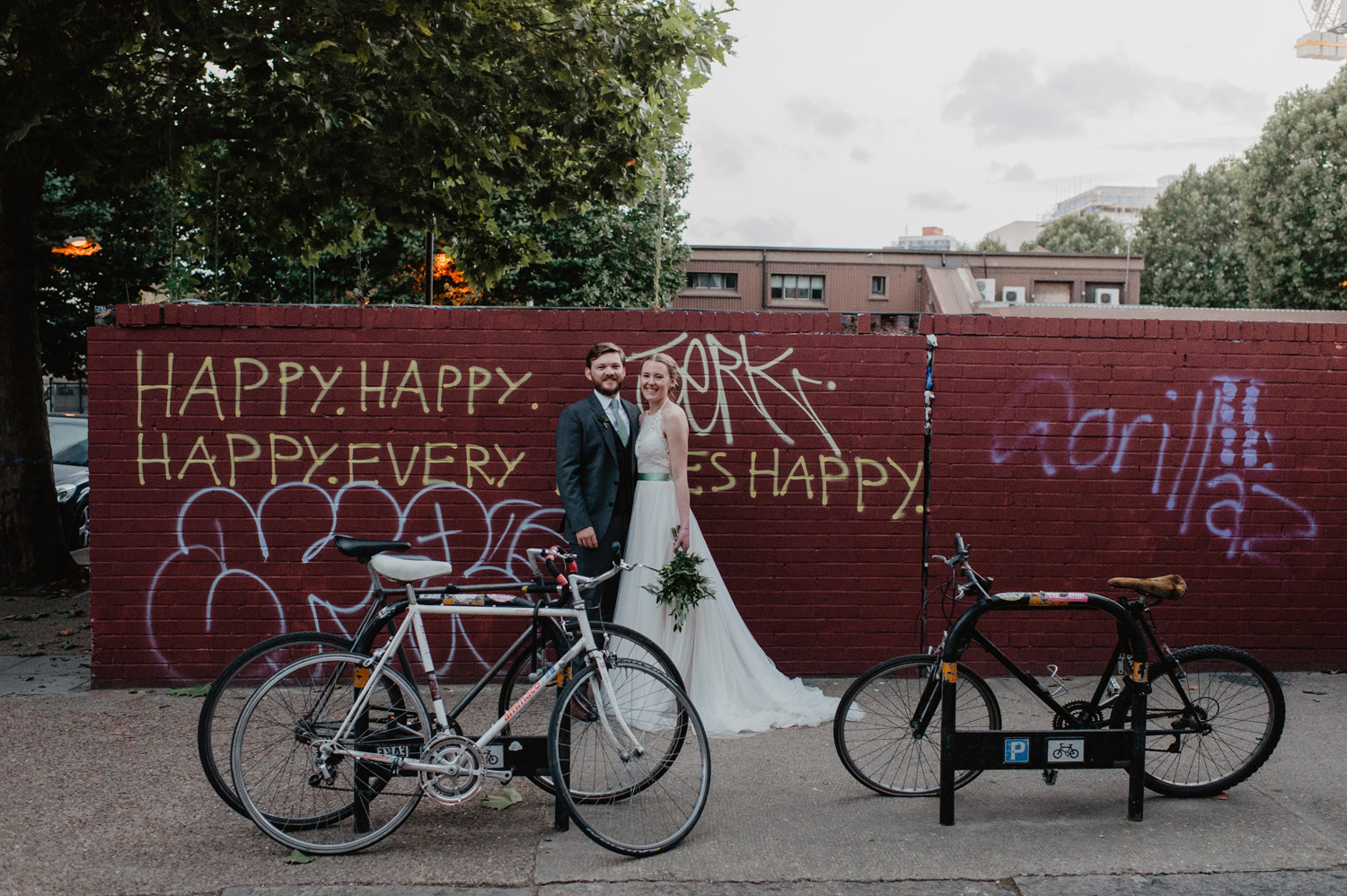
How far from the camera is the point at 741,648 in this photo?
5.72 meters

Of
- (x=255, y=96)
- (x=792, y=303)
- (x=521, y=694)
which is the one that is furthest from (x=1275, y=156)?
(x=521, y=694)

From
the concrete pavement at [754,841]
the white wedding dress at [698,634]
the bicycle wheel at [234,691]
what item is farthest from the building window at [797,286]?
the bicycle wheel at [234,691]

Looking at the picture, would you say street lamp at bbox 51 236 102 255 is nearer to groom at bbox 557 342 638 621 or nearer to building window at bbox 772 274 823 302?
groom at bbox 557 342 638 621

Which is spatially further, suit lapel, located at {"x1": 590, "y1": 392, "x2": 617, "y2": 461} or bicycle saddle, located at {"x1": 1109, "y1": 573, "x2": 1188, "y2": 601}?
suit lapel, located at {"x1": 590, "y1": 392, "x2": 617, "y2": 461}

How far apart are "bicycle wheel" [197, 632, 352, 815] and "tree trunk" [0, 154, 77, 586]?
19.9ft

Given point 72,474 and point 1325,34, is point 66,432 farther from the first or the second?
point 1325,34

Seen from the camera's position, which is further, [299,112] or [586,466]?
[299,112]

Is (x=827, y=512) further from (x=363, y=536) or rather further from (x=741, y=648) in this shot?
(x=363, y=536)

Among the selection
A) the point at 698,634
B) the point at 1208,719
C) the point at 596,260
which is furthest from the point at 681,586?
the point at 596,260

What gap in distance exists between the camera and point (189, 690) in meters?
5.96

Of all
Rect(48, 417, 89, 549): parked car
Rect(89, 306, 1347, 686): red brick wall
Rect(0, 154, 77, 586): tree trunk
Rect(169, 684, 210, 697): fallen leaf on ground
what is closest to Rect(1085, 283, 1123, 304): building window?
Rect(89, 306, 1347, 686): red brick wall

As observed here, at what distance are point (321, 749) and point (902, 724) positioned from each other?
2.54 m

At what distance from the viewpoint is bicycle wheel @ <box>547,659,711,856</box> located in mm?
3945

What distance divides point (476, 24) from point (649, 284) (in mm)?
16450
